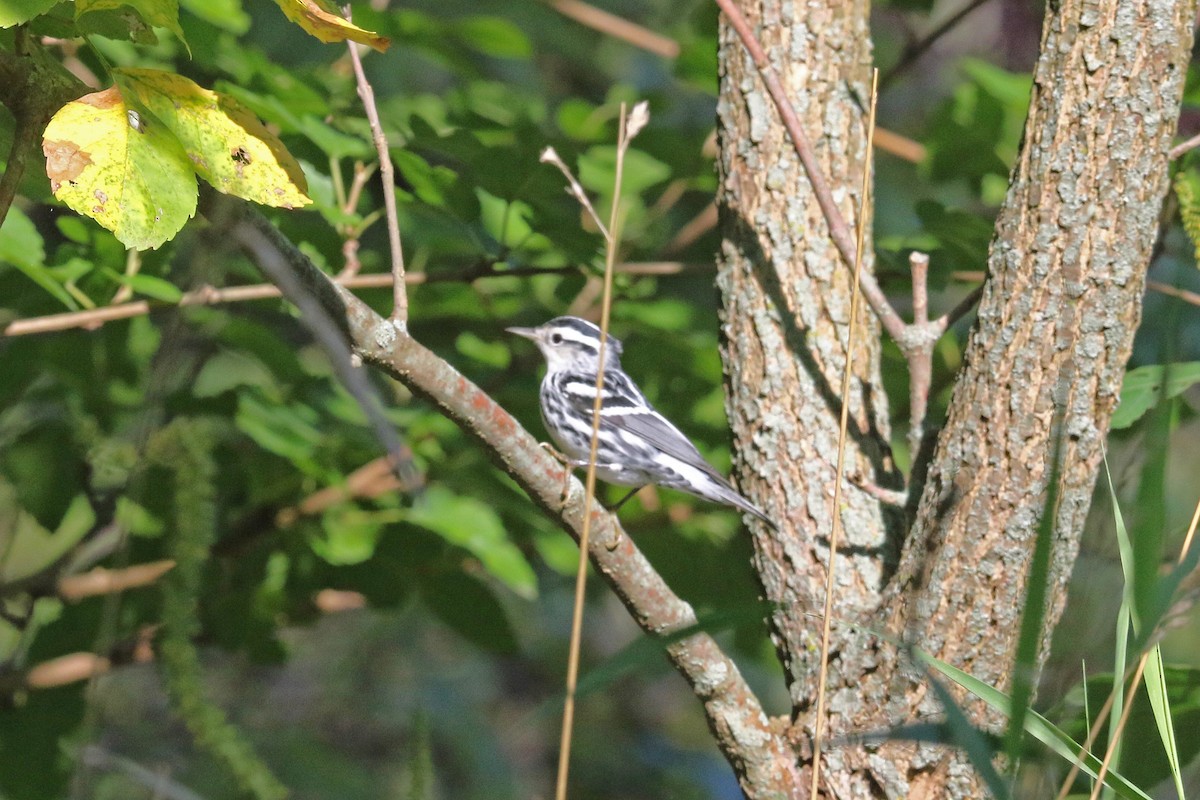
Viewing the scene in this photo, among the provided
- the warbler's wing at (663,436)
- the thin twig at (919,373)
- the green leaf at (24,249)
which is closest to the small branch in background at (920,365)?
the thin twig at (919,373)

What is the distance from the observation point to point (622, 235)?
10.3 ft

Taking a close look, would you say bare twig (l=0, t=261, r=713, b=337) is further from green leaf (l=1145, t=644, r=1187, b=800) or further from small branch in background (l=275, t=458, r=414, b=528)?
green leaf (l=1145, t=644, r=1187, b=800)

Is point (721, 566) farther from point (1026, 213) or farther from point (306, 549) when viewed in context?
point (1026, 213)

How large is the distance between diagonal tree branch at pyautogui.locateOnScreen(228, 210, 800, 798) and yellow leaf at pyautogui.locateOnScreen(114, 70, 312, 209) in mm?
91

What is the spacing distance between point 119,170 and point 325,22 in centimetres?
31

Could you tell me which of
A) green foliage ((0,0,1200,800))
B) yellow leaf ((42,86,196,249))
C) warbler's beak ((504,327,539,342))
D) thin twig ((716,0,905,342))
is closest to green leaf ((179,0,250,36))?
green foliage ((0,0,1200,800))

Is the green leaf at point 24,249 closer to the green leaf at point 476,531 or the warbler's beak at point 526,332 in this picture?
the green leaf at point 476,531

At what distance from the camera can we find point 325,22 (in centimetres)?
143

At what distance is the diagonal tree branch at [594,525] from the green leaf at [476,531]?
0.44m

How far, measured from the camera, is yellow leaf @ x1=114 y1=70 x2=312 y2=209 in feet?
4.70

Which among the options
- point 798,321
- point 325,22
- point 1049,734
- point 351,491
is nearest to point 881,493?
point 798,321

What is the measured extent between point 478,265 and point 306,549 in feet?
2.57

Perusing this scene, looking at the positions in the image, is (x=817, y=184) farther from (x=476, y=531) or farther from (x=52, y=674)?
(x=52, y=674)

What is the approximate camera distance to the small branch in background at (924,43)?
298 centimetres
